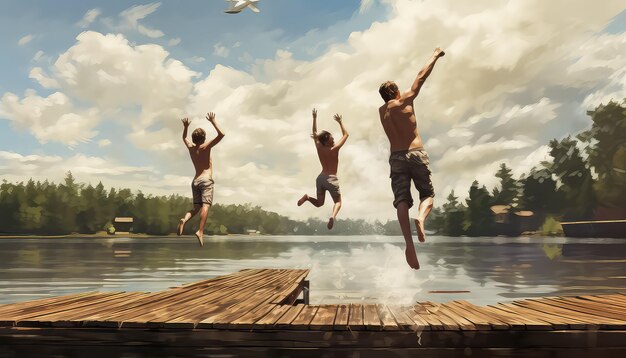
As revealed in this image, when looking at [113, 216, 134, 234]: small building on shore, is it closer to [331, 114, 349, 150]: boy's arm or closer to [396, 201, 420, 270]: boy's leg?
[331, 114, 349, 150]: boy's arm

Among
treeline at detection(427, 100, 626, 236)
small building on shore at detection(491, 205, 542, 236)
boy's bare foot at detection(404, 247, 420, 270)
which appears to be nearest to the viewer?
boy's bare foot at detection(404, 247, 420, 270)

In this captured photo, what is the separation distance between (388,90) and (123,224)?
145 m

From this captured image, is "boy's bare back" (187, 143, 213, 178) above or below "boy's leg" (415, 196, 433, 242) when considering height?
above

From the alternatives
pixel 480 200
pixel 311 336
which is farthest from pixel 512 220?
pixel 311 336

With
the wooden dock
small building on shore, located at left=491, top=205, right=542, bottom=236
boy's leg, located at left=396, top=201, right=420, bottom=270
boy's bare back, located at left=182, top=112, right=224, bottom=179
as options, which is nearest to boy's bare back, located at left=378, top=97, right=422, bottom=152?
boy's leg, located at left=396, top=201, right=420, bottom=270

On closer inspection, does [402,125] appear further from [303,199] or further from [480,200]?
[480,200]

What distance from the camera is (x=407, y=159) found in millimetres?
8672

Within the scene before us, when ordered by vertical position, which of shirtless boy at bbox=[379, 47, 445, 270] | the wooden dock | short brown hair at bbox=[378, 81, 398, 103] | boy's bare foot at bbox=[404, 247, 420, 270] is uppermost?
short brown hair at bbox=[378, 81, 398, 103]

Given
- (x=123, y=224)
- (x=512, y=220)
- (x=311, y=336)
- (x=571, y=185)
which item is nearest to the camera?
(x=311, y=336)

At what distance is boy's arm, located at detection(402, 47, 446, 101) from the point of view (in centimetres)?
837

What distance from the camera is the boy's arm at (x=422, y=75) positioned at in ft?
27.5

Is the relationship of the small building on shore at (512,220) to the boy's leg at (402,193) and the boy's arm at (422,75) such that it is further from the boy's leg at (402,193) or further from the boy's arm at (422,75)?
the boy's arm at (422,75)

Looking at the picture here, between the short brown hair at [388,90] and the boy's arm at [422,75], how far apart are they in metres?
0.40

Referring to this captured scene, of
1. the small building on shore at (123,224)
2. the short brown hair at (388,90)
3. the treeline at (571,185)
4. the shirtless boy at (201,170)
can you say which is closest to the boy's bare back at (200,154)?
the shirtless boy at (201,170)
